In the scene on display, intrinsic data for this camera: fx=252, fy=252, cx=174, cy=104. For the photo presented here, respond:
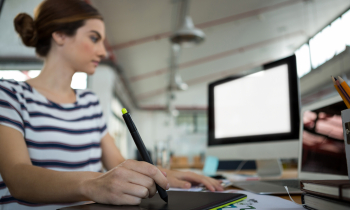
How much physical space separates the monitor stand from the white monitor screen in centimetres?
28

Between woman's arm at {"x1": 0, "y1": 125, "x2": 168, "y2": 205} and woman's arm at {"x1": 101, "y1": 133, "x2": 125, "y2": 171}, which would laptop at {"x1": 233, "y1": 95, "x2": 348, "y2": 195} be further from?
woman's arm at {"x1": 101, "y1": 133, "x2": 125, "y2": 171}

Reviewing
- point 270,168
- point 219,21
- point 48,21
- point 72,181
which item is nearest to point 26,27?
point 48,21

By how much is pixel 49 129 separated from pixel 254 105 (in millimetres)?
866

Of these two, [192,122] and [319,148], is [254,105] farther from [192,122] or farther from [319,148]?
[192,122]

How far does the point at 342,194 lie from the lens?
0.36m

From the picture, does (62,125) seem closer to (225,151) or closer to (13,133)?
(13,133)

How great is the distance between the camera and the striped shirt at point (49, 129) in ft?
2.46

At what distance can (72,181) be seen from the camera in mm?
505

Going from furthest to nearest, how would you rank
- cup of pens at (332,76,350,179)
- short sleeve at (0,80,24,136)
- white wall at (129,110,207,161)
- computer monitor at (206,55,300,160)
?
white wall at (129,110,207,161) → computer monitor at (206,55,300,160) → short sleeve at (0,80,24,136) → cup of pens at (332,76,350,179)

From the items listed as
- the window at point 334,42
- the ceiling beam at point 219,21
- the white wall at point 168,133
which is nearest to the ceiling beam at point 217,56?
the ceiling beam at point 219,21

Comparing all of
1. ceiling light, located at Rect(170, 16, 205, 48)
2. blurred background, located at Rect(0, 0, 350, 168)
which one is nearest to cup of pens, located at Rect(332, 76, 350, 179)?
blurred background, located at Rect(0, 0, 350, 168)

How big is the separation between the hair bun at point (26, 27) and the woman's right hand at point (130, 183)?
0.73 m

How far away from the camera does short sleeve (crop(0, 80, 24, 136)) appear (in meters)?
0.69

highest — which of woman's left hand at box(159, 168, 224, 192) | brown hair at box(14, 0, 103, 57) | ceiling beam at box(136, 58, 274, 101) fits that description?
ceiling beam at box(136, 58, 274, 101)
